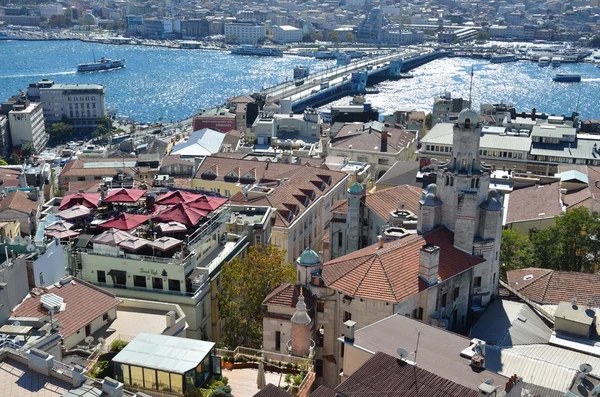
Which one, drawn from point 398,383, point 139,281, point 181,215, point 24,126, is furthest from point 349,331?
point 24,126

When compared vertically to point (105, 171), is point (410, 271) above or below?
above

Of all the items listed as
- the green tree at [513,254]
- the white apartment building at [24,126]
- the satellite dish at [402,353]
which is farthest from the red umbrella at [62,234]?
the white apartment building at [24,126]

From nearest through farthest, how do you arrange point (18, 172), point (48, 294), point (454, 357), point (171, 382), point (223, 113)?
point (171, 382) < point (454, 357) < point (48, 294) < point (18, 172) < point (223, 113)

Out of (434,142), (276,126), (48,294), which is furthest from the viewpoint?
(276,126)

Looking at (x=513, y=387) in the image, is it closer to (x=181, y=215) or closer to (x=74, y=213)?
(x=181, y=215)

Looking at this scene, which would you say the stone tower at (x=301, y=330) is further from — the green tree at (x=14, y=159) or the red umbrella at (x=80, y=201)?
the green tree at (x=14, y=159)

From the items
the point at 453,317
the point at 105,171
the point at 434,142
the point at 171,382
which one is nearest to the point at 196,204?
the point at 453,317

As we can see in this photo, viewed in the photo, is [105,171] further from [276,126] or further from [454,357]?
[454,357]
